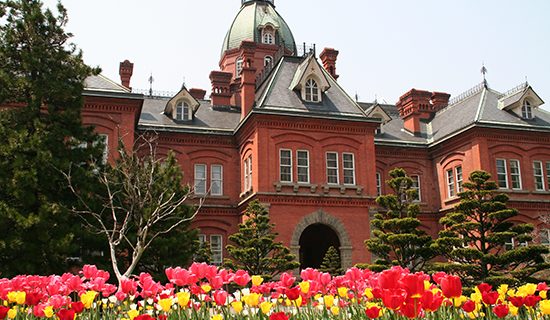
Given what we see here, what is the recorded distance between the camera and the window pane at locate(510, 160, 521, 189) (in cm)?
2939

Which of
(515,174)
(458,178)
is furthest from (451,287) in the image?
(515,174)

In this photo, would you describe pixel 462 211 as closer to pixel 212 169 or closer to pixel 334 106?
pixel 334 106

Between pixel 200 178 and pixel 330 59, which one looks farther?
pixel 330 59

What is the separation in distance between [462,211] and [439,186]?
600 inches

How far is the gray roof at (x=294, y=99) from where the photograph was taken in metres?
26.5

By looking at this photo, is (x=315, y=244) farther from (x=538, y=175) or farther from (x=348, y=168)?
(x=538, y=175)

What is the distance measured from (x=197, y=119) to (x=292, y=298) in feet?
86.5

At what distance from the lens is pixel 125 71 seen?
104 ft

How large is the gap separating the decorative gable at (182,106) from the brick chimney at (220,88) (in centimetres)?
290

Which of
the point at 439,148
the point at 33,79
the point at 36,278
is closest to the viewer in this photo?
the point at 36,278

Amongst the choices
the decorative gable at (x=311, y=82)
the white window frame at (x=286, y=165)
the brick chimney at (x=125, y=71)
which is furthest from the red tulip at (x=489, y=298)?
the brick chimney at (x=125, y=71)

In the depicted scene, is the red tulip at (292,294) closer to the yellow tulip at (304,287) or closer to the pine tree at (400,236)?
the yellow tulip at (304,287)

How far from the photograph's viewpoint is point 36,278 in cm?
583

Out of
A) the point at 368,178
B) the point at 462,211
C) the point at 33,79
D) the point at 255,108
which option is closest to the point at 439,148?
the point at 368,178
